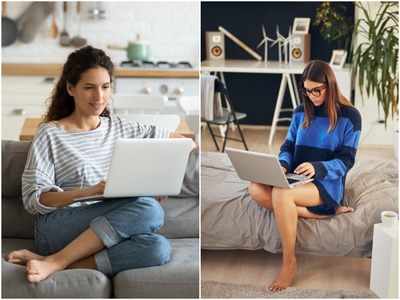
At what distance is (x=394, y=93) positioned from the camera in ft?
7.91

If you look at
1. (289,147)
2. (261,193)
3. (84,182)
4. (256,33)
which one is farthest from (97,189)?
(256,33)

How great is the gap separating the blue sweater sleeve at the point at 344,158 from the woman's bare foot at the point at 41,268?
92 centimetres

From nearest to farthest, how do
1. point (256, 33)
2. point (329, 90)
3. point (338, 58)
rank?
point (329, 90), point (338, 58), point (256, 33)

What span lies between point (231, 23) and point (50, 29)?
65cm

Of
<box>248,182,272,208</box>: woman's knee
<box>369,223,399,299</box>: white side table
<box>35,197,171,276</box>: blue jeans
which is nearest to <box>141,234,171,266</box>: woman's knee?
<box>35,197,171,276</box>: blue jeans

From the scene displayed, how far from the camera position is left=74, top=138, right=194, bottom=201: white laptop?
2.43m

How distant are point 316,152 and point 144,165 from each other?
1.87 ft

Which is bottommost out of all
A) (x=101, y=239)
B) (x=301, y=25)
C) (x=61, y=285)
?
(x=61, y=285)

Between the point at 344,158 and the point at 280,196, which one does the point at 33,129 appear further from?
the point at 344,158

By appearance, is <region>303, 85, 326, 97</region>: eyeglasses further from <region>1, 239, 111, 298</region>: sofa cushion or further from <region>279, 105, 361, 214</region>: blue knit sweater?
<region>1, 239, 111, 298</region>: sofa cushion

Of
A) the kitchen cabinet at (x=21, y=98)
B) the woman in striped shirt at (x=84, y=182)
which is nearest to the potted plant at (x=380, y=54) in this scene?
the woman in striped shirt at (x=84, y=182)

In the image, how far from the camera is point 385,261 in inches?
95.3

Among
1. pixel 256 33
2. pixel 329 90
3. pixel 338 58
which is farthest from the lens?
pixel 256 33

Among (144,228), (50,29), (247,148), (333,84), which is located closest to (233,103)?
(247,148)
